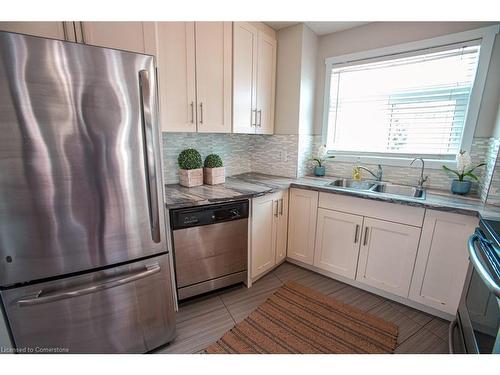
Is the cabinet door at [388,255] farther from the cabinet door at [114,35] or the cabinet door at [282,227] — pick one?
the cabinet door at [114,35]

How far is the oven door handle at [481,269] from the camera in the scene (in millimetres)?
873

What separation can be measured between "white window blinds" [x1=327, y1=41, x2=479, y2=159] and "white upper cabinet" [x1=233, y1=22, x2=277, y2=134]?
2.41 ft

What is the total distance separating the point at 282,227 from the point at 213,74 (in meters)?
1.54

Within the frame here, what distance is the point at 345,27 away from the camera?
7.54ft

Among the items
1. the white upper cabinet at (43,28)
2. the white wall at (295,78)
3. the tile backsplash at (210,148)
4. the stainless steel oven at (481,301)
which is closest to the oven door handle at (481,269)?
the stainless steel oven at (481,301)

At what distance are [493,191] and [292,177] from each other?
156 cm

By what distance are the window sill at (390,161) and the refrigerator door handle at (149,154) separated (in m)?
2.05

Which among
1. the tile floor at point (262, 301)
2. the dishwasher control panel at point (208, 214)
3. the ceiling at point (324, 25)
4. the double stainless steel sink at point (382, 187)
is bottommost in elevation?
the tile floor at point (262, 301)

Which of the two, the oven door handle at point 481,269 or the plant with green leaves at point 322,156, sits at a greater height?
the plant with green leaves at point 322,156

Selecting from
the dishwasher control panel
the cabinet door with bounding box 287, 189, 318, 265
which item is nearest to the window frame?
the cabinet door with bounding box 287, 189, 318, 265

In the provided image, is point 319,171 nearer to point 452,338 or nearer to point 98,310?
point 452,338

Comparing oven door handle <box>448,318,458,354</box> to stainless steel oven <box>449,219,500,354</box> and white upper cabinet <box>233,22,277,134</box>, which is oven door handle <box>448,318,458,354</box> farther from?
white upper cabinet <box>233,22,277,134</box>

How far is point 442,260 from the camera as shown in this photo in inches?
63.4

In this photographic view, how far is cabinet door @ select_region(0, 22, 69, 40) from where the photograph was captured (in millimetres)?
1126
